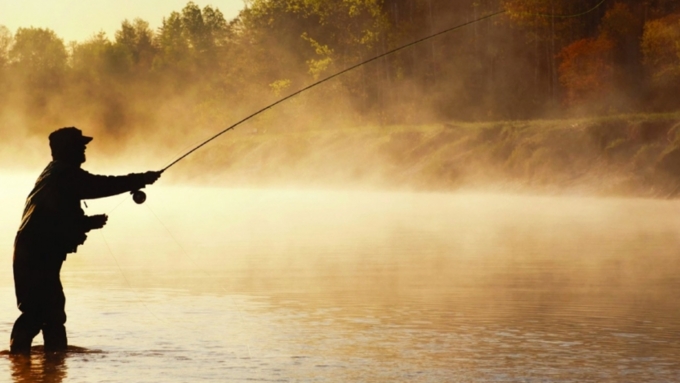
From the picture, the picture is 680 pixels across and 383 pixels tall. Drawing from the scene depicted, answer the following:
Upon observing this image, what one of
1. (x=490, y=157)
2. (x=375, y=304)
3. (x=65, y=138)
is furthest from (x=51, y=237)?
(x=490, y=157)

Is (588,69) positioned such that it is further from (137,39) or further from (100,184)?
(137,39)

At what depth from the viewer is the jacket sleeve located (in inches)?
391

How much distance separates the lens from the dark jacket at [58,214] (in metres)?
9.91

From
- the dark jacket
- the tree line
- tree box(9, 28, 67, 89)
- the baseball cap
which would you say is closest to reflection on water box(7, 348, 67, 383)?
the dark jacket

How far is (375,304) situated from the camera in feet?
41.5

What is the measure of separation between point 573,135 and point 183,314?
28534 mm

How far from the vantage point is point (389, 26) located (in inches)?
2562

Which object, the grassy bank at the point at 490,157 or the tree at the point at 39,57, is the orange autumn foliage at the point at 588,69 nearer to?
the grassy bank at the point at 490,157

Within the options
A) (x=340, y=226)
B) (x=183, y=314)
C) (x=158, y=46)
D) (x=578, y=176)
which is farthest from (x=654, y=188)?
(x=158, y=46)

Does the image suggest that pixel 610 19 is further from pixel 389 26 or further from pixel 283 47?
pixel 283 47

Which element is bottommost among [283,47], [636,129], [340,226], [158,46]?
[340,226]

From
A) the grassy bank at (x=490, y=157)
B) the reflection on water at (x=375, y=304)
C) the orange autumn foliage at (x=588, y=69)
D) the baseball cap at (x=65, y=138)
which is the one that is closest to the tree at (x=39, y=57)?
the grassy bank at (x=490, y=157)

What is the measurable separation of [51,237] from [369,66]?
194 ft

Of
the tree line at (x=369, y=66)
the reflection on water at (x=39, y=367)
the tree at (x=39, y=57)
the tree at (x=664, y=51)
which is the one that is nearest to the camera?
the reflection on water at (x=39, y=367)
